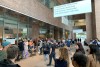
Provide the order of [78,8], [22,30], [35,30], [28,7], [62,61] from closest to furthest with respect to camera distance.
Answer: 1. [62,61]
2. [78,8]
3. [28,7]
4. [22,30]
5. [35,30]

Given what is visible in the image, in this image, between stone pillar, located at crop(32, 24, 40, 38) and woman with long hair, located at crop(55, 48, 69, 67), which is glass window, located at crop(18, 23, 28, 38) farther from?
woman with long hair, located at crop(55, 48, 69, 67)

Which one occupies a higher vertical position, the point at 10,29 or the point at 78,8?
the point at 78,8

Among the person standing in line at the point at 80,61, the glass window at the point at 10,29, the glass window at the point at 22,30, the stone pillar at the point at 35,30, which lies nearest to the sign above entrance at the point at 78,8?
the glass window at the point at 22,30

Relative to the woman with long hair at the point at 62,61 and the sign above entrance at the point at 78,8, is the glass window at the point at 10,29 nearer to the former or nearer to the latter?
the sign above entrance at the point at 78,8

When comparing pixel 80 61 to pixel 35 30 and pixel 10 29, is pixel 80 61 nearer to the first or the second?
pixel 10 29

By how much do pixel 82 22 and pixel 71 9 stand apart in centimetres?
3321

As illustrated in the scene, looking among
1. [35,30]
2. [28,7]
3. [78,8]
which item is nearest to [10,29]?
[28,7]

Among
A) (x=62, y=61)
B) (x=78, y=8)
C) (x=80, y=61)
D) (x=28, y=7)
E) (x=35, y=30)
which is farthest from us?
(x=35, y=30)

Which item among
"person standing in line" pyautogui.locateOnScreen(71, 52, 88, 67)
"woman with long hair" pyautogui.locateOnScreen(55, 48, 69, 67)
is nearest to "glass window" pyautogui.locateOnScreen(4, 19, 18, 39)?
"woman with long hair" pyautogui.locateOnScreen(55, 48, 69, 67)

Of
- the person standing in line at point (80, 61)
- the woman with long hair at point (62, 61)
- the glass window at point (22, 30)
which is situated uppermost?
the glass window at point (22, 30)

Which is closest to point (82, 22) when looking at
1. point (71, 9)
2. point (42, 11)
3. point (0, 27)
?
point (42, 11)

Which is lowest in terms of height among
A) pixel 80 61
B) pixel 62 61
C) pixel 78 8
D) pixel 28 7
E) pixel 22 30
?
pixel 62 61

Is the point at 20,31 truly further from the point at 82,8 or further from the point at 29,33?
the point at 82,8

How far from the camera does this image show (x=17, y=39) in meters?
13.0
